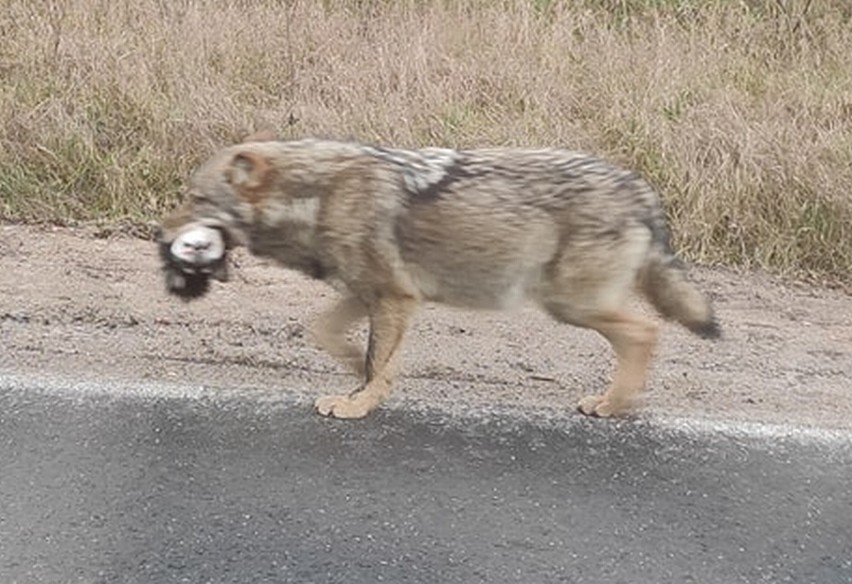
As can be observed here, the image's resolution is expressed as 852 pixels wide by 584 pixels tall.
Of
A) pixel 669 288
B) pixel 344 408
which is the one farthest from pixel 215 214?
pixel 669 288

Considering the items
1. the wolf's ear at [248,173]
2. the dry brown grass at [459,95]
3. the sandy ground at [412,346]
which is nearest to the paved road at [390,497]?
the sandy ground at [412,346]

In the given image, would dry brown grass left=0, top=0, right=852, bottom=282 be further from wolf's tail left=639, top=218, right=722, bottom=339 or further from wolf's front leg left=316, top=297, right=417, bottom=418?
wolf's front leg left=316, top=297, right=417, bottom=418

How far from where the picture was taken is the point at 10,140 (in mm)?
6793

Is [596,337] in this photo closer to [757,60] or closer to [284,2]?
[757,60]

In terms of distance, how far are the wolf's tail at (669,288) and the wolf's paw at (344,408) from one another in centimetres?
110

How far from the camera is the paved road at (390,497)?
3.51 metres

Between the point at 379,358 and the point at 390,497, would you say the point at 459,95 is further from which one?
the point at 390,497

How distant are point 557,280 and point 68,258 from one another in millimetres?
2495

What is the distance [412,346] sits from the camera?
5.16 m

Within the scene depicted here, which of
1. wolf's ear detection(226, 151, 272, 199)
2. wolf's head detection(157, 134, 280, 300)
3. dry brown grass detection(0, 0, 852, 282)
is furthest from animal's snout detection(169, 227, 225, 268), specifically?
dry brown grass detection(0, 0, 852, 282)

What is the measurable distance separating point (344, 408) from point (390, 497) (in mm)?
614

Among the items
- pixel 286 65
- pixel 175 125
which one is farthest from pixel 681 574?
pixel 286 65

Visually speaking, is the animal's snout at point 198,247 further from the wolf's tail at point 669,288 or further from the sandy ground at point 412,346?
the wolf's tail at point 669,288

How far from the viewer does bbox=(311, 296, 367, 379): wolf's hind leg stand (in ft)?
15.1
